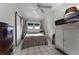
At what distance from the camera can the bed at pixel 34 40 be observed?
1473mm

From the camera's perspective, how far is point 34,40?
1.49 m

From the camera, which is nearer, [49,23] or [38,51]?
[38,51]

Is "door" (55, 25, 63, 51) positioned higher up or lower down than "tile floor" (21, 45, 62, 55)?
higher up

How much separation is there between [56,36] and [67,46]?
24 cm

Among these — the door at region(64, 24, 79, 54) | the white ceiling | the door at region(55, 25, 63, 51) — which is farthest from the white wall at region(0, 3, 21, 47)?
the door at region(64, 24, 79, 54)

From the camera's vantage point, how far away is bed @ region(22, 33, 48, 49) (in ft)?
4.83

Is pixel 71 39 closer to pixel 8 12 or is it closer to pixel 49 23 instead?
pixel 49 23

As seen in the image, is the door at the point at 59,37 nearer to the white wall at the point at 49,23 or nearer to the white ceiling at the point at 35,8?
the white wall at the point at 49,23

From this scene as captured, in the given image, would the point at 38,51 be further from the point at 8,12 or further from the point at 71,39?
the point at 8,12

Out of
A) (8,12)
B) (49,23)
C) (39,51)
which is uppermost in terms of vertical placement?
(8,12)

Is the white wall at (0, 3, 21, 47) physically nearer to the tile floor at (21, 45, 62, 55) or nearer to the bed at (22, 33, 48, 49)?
the bed at (22, 33, 48, 49)

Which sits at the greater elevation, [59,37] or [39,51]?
[59,37]

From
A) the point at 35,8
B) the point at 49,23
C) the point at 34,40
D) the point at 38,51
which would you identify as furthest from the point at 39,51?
the point at 35,8

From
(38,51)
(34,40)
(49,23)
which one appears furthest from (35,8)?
(38,51)
